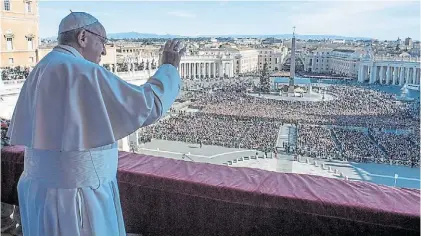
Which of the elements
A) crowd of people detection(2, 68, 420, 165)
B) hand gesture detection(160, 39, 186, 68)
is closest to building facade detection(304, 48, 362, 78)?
crowd of people detection(2, 68, 420, 165)

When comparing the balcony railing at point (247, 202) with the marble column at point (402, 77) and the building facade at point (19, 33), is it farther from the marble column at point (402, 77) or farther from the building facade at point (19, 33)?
the marble column at point (402, 77)

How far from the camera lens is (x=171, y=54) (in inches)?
24.9

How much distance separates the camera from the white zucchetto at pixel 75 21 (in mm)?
611

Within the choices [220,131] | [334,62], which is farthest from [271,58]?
[220,131]

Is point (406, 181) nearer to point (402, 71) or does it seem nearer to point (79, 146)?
point (79, 146)

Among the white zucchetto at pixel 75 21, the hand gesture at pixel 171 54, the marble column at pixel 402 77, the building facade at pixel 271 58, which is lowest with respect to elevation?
the marble column at pixel 402 77

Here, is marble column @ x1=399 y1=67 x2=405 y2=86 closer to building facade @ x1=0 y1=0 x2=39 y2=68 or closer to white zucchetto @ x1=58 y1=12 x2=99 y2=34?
building facade @ x1=0 y1=0 x2=39 y2=68

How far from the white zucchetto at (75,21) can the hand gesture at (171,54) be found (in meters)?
0.11

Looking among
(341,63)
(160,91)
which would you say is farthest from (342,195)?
(341,63)

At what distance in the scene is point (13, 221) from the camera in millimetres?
1183

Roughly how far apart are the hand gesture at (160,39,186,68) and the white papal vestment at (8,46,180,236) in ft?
0.05

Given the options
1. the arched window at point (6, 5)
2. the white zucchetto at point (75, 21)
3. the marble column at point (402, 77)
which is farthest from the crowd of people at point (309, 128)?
the marble column at point (402, 77)

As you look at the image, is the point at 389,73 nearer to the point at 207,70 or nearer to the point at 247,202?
the point at 207,70

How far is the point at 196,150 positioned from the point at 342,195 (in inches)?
216
